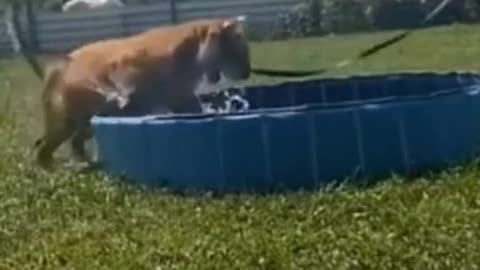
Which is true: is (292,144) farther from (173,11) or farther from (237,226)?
(173,11)

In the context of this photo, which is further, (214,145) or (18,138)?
(18,138)

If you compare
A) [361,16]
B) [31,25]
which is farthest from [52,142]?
[361,16]

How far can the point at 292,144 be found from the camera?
7004 millimetres

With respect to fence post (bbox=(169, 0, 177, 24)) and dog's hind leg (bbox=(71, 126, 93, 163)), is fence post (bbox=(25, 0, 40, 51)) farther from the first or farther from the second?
dog's hind leg (bbox=(71, 126, 93, 163))

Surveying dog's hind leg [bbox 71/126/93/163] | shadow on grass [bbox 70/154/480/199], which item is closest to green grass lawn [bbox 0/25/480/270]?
shadow on grass [bbox 70/154/480/199]

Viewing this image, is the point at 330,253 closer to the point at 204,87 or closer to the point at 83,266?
the point at 83,266

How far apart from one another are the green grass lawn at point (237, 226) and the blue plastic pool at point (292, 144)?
165 millimetres

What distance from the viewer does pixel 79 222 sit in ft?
21.6

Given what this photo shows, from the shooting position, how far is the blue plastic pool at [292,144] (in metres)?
6.98

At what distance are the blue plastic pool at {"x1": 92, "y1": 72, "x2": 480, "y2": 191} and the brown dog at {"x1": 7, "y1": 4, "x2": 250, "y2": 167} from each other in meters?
0.71

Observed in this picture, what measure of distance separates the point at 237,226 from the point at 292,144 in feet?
3.00

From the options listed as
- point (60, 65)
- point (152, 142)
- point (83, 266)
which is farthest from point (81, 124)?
point (83, 266)

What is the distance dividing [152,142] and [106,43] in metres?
1.29

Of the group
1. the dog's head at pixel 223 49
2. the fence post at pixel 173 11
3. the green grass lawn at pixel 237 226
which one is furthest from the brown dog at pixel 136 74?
the fence post at pixel 173 11
